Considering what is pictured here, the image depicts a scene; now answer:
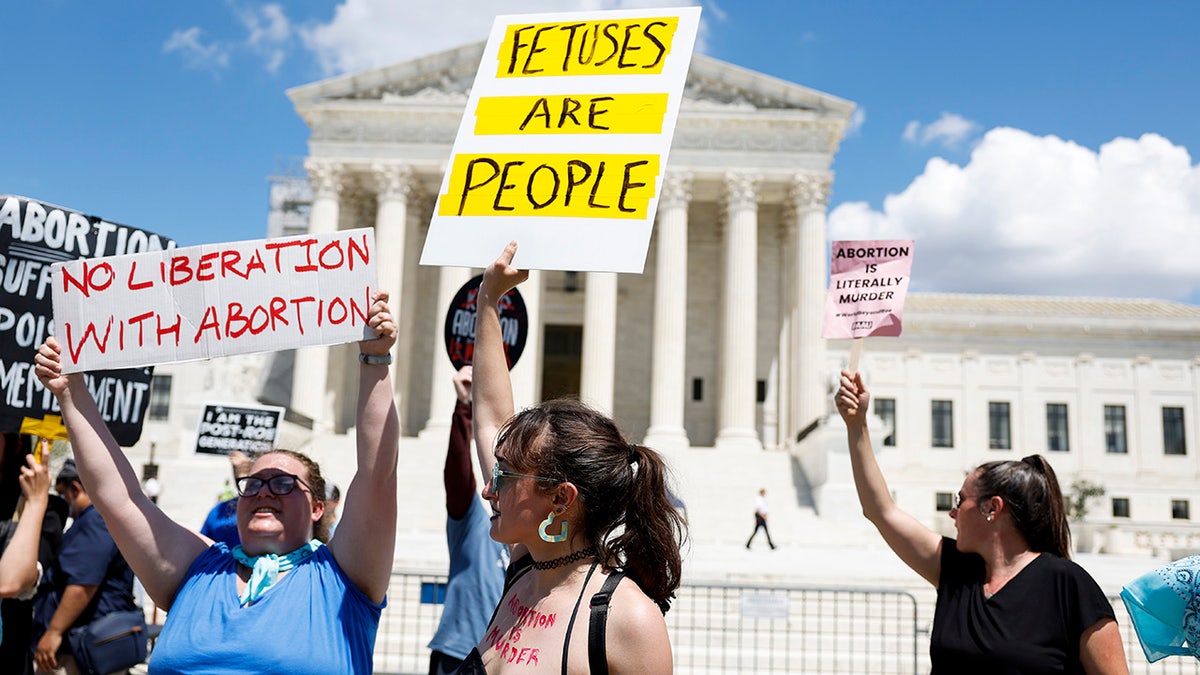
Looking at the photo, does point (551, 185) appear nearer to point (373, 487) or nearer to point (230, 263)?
point (230, 263)

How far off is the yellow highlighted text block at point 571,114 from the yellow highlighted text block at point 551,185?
0.14 metres

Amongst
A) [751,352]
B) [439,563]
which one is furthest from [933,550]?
[751,352]

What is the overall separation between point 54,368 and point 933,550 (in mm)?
3456

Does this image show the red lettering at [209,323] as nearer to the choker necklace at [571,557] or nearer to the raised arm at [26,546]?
the raised arm at [26,546]

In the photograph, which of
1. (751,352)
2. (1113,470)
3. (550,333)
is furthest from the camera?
(1113,470)

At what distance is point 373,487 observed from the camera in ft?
10.7

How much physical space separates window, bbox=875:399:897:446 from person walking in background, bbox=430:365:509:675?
147ft

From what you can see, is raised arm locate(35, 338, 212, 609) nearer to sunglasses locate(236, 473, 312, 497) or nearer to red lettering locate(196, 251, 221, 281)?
sunglasses locate(236, 473, 312, 497)

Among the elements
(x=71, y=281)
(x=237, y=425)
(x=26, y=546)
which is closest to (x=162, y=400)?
(x=237, y=425)

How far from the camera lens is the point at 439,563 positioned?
1653cm

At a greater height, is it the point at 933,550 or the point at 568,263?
the point at 568,263

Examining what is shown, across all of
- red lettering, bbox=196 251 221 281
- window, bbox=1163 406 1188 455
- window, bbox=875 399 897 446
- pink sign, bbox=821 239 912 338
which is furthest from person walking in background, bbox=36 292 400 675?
window, bbox=1163 406 1188 455

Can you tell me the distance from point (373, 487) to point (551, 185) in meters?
1.45

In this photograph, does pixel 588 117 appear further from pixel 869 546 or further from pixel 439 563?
pixel 869 546
